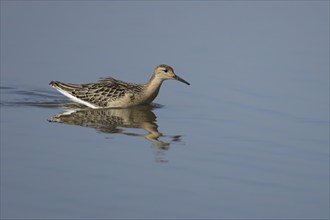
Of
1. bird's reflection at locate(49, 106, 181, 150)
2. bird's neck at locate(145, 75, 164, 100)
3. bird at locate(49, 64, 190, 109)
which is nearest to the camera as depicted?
bird's reflection at locate(49, 106, 181, 150)

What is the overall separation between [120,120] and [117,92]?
1.64 m

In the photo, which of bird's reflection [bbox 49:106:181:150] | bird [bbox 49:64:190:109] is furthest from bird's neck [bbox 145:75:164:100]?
bird's reflection [bbox 49:106:181:150]

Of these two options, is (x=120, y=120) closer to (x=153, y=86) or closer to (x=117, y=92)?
(x=117, y=92)

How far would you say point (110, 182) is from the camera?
11.4 metres

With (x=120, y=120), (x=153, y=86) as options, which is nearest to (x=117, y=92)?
(x=153, y=86)

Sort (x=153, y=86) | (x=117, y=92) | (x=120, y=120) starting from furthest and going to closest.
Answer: (x=153, y=86) < (x=117, y=92) < (x=120, y=120)

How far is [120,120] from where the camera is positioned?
617 inches

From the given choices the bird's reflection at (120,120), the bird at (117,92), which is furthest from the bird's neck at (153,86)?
the bird's reflection at (120,120)

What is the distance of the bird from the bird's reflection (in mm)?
204

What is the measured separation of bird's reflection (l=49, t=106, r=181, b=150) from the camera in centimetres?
1434

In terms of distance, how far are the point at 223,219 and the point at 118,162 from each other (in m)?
2.43

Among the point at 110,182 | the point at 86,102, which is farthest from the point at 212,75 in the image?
the point at 110,182

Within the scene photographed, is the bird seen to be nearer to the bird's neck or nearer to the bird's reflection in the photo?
the bird's neck

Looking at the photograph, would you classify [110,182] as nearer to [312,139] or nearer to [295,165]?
[295,165]
